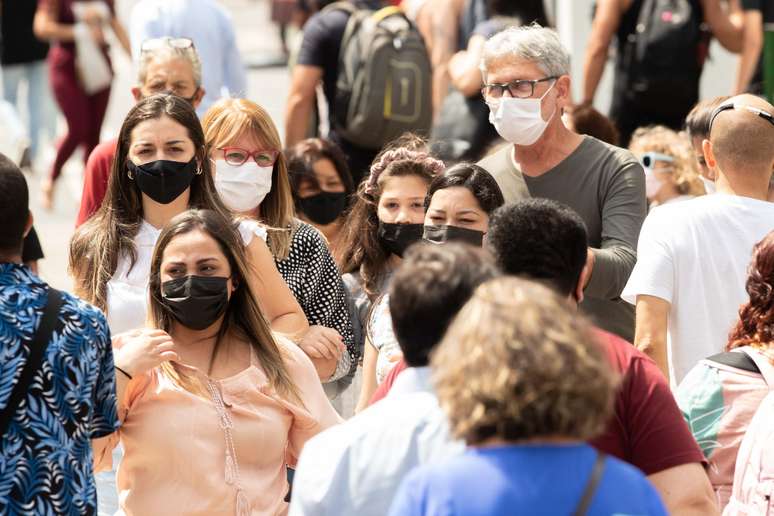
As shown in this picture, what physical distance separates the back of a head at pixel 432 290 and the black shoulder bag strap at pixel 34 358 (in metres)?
0.92

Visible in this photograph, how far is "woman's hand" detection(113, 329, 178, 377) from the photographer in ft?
12.6

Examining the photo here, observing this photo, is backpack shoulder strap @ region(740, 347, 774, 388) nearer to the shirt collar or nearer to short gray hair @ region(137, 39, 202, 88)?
the shirt collar

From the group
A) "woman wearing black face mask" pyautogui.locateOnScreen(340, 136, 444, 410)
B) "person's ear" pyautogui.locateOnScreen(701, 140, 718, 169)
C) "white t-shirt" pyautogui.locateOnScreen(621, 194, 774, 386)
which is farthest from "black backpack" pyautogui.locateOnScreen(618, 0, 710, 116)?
"white t-shirt" pyautogui.locateOnScreen(621, 194, 774, 386)

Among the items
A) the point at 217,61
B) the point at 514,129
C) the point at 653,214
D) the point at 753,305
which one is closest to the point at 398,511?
the point at 753,305

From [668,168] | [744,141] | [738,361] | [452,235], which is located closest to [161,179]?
[452,235]

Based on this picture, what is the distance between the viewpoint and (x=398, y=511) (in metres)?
2.54

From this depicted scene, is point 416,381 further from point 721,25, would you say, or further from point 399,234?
point 721,25

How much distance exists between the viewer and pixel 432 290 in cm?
283

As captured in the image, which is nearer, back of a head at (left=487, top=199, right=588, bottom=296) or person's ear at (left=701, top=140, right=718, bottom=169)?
back of a head at (left=487, top=199, right=588, bottom=296)

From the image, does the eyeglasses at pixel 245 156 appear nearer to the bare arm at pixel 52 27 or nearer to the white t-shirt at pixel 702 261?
the white t-shirt at pixel 702 261

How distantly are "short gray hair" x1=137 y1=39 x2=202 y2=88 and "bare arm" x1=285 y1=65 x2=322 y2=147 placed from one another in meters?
1.72

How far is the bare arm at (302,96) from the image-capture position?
7879 mm

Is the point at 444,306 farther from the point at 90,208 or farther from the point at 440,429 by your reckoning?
the point at 90,208

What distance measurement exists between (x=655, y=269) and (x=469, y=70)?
10.6ft
